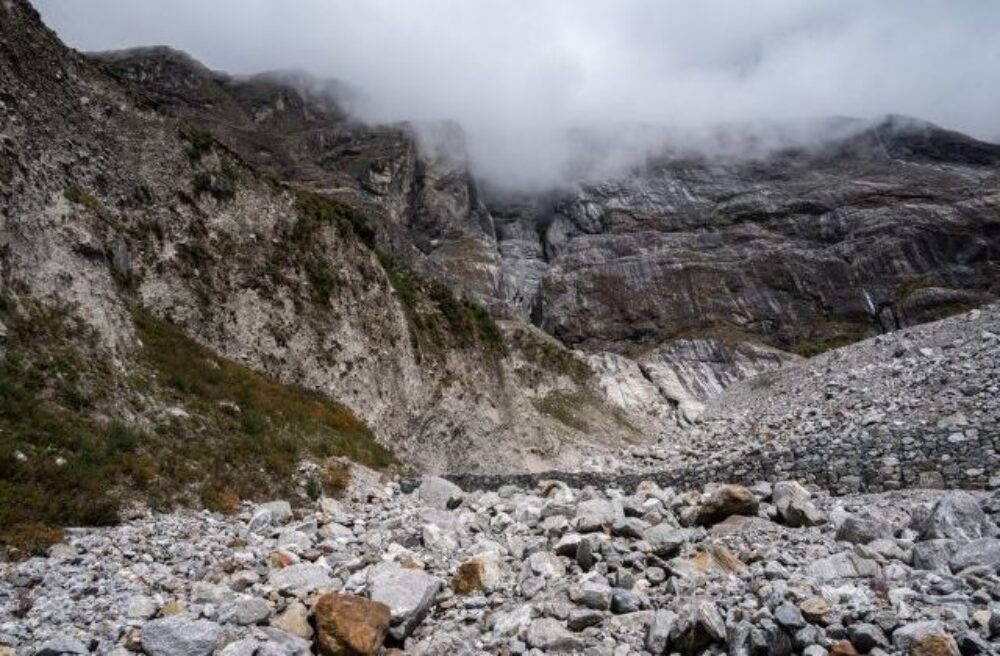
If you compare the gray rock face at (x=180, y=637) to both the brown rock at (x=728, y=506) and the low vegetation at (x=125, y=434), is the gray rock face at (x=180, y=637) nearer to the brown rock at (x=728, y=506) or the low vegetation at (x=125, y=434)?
the low vegetation at (x=125, y=434)

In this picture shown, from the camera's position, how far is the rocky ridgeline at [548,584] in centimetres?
802

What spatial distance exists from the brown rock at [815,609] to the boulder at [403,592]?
5.22 metres

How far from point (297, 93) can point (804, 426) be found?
147247mm

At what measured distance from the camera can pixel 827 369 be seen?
56.5 m

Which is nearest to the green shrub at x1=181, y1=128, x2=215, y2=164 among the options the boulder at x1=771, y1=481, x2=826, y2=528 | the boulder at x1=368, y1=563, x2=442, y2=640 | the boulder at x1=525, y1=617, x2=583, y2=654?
the boulder at x1=368, y1=563, x2=442, y2=640

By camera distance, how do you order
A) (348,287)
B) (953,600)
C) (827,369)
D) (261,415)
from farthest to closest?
(827,369) < (348,287) < (261,415) < (953,600)

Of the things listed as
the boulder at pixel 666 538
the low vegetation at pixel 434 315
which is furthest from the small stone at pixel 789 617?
the low vegetation at pixel 434 315

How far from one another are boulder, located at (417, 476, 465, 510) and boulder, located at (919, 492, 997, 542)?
34.8 ft

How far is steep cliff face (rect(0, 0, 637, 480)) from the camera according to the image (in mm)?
21453

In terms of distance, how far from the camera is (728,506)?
1302 centimetres

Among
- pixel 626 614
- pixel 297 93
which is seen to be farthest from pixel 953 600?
pixel 297 93

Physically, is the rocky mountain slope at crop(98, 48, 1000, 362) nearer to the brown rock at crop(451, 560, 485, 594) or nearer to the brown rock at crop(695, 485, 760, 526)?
the brown rock at crop(695, 485, 760, 526)

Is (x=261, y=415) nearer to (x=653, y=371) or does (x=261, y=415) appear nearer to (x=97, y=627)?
(x=97, y=627)

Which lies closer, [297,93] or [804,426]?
[804,426]
